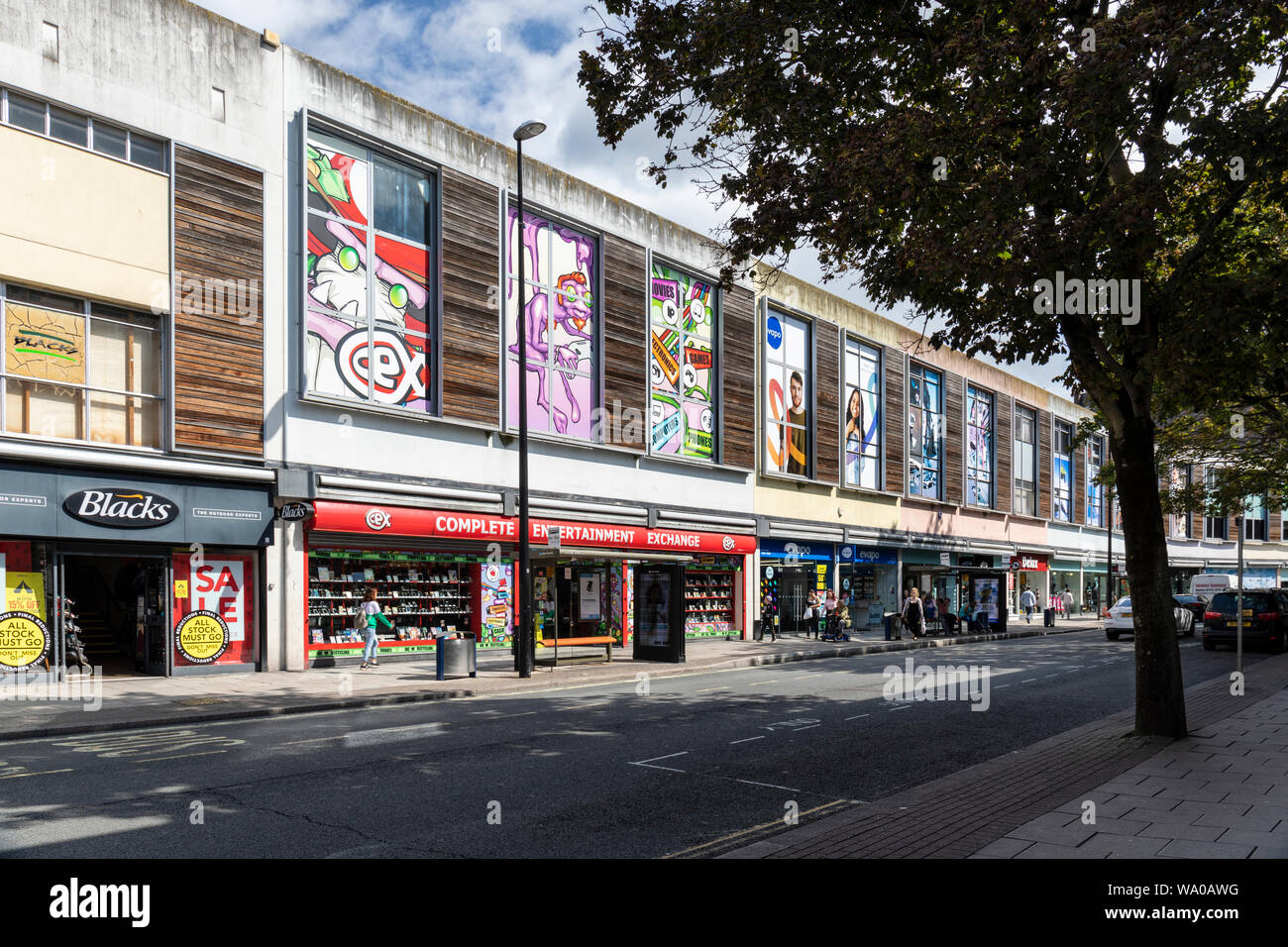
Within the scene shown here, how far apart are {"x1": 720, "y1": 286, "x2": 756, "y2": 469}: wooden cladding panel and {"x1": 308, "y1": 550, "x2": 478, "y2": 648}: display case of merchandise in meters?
11.3

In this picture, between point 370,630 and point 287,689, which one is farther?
point 370,630

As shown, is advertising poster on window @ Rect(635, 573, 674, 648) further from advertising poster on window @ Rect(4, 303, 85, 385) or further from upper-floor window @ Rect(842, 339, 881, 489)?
upper-floor window @ Rect(842, 339, 881, 489)

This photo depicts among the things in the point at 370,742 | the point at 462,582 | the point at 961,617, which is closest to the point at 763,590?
the point at 961,617

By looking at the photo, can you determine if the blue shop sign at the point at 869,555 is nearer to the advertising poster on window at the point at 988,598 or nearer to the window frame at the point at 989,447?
the advertising poster on window at the point at 988,598

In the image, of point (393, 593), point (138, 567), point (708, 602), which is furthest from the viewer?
point (708, 602)

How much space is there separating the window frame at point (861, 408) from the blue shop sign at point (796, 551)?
2.67 m

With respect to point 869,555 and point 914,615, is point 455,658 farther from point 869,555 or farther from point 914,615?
point 869,555

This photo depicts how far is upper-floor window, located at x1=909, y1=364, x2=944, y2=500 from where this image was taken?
144 feet

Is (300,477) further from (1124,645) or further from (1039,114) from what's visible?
(1124,645)

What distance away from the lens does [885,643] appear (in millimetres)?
31266

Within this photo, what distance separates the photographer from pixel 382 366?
2233 centimetres

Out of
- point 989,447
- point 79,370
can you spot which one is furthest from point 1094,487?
point 79,370

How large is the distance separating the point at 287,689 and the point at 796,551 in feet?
73.2
